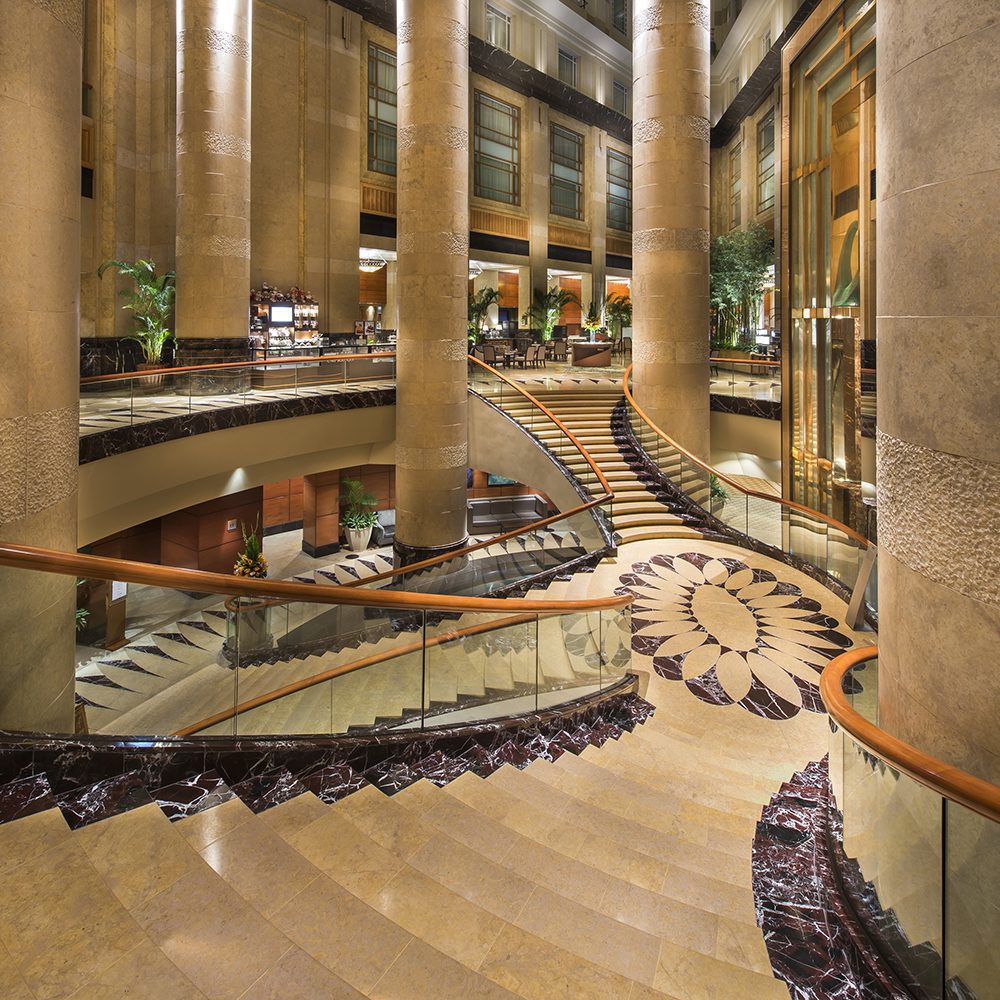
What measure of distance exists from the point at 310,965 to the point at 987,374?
112 inches

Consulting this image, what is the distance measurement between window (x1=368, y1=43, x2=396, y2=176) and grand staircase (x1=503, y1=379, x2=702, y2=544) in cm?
930

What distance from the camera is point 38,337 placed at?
4.21 metres

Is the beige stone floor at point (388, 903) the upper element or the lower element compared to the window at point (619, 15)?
lower

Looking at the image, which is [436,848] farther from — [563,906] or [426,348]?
[426,348]

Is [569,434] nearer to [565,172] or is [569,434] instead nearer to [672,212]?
[672,212]

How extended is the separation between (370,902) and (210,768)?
1.15 meters

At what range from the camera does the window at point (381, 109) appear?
21031mm

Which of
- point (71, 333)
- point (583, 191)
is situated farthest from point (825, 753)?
point (583, 191)

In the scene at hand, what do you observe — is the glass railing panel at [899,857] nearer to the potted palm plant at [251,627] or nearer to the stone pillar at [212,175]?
the potted palm plant at [251,627]

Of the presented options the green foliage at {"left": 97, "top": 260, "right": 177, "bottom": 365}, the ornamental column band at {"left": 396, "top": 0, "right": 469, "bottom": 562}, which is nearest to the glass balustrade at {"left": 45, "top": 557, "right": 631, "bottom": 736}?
the ornamental column band at {"left": 396, "top": 0, "right": 469, "bottom": 562}

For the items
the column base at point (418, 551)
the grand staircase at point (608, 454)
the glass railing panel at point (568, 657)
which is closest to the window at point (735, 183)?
the grand staircase at point (608, 454)

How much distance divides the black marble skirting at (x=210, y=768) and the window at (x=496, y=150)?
2374 cm

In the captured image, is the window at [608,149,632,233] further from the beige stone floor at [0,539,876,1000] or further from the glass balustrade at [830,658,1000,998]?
the glass balustrade at [830,658,1000,998]

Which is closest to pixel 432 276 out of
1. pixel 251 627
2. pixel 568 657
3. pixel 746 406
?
pixel 746 406
